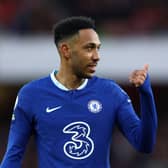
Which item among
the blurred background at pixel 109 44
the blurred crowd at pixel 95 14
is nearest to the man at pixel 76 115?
the blurred background at pixel 109 44

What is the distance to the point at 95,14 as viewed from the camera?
48.8ft

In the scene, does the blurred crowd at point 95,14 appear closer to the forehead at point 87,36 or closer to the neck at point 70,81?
the neck at point 70,81

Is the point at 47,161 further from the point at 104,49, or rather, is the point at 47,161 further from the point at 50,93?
the point at 104,49

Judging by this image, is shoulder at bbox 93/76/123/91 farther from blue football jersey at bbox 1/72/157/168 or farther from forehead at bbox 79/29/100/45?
forehead at bbox 79/29/100/45

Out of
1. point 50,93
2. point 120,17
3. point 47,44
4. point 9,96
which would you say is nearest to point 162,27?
point 120,17

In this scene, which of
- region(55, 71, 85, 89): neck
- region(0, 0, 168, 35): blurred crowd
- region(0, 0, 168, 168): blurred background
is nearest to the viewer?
region(55, 71, 85, 89): neck

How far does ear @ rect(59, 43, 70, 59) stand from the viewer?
6.18 m

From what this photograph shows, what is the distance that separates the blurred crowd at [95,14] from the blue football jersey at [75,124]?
7.97 m

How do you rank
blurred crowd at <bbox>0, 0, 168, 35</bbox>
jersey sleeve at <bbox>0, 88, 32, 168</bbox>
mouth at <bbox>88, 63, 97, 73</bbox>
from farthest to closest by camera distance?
blurred crowd at <bbox>0, 0, 168, 35</bbox>, jersey sleeve at <bbox>0, 88, 32, 168</bbox>, mouth at <bbox>88, 63, 97, 73</bbox>

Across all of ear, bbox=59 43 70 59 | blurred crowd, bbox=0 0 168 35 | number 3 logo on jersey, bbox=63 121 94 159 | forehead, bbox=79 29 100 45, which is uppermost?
blurred crowd, bbox=0 0 168 35

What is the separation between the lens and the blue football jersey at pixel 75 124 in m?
6.00

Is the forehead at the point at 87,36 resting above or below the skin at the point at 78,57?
above

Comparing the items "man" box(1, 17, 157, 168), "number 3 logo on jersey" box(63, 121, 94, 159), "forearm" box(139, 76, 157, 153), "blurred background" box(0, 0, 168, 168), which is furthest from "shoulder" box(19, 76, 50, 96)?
"blurred background" box(0, 0, 168, 168)

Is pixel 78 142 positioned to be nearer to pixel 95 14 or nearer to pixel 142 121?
pixel 142 121
